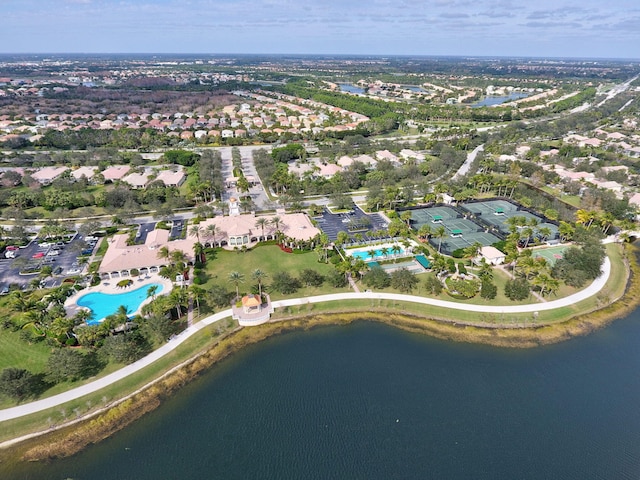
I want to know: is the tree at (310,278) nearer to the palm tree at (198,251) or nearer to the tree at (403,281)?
the tree at (403,281)

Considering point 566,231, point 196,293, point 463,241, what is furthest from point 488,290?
point 196,293

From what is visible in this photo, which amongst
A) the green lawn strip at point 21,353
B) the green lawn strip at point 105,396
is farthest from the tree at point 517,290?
A: the green lawn strip at point 21,353

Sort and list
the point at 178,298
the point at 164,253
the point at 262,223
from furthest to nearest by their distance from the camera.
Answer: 1. the point at 262,223
2. the point at 164,253
3. the point at 178,298

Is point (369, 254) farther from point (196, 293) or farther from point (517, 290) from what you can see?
point (196, 293)

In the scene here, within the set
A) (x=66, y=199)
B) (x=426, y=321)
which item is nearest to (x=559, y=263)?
(x=426, y=321)

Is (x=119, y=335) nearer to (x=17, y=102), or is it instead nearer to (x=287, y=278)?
(x=287, y=278)
